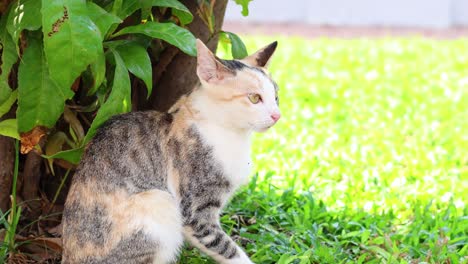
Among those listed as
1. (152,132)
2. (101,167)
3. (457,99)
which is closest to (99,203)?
(101,167)

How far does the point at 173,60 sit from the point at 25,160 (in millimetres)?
885

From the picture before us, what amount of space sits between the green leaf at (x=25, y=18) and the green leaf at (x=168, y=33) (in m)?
0.35

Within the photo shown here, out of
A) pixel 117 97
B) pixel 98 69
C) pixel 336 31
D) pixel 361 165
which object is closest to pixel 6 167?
pixel 117 97

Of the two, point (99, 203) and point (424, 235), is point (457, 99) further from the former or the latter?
A: point (99, 203)

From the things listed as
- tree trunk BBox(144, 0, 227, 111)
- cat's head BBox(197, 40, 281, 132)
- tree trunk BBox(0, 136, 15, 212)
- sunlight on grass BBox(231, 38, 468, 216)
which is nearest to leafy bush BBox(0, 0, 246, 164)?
cat's head BBox(197, 40, 281, 132)

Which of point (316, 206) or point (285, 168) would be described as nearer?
point (316, 206)

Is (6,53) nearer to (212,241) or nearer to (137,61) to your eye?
(137,61)

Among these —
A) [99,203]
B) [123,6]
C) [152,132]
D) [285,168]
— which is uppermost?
[123,6]

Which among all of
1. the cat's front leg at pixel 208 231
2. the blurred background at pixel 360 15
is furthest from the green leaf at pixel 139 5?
the blurred background at pixel 360 15

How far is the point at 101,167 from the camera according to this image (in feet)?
10.8

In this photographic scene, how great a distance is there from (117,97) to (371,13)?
30.4 feet

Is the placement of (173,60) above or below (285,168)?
above

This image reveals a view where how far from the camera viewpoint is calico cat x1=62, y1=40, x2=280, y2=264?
3193mm

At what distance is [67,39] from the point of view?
114 inches
